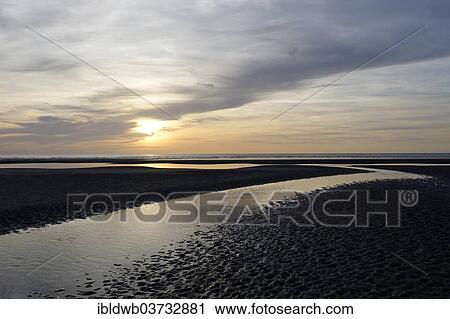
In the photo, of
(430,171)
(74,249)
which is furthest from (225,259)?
(430,171)

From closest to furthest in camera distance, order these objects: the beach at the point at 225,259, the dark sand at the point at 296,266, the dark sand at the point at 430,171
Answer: the dark sand at the point at 296,266 < the beach at the point at 225,259 < the dark sand at the point at 430,171

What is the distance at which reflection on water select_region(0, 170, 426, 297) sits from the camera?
13430 mm

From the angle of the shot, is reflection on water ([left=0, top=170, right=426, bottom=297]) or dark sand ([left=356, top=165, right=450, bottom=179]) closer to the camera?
reflection on water ([left=0, top=170, right=426, bottom=297])

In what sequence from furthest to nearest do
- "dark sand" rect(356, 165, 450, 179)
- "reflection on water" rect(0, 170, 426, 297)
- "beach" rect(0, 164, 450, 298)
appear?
"dark sand" rect(356, 165, 450, 179) < "reflection on water" rect(0, 170, 426, 297) < "beach" rect(0, 164, 450, 298)

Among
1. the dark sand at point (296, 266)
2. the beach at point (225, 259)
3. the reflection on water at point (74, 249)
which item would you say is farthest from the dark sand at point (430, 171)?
the reflection on water at point (74, 249)

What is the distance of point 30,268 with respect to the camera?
48.6ft

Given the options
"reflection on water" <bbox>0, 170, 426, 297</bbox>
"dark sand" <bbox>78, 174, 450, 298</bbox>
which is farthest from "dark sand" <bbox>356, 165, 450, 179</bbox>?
"reflection on water" <bbox>0, 170, 426, 297</bbox>

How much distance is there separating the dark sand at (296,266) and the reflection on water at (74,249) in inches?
43.9

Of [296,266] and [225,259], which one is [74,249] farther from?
[296,266]

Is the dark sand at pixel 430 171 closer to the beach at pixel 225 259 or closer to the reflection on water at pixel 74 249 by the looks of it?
the beach at pixel 225 259

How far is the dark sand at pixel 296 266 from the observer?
1226cm

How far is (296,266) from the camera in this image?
1459cm

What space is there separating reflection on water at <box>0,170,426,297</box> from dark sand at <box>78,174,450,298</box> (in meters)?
1.12

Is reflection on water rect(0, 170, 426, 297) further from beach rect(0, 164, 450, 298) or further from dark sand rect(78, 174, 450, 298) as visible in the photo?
dark sand rect(78, 174, 450, 298)
